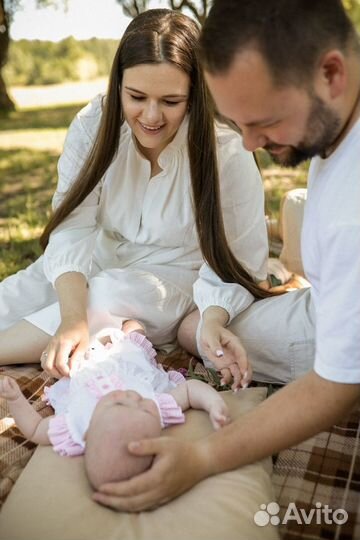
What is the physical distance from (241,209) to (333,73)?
115 cm

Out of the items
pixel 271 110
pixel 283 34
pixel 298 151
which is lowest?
pixel 298 151

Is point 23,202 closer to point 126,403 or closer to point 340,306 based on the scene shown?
point 126,403

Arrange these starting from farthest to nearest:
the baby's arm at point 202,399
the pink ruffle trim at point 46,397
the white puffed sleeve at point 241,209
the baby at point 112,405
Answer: the white puffed sleeve at point 241,209 → the pink ruffle trim at point 46,397 → the baby's arm at point 202,399 → the baby at point 112,405

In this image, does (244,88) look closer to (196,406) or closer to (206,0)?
(196,406)

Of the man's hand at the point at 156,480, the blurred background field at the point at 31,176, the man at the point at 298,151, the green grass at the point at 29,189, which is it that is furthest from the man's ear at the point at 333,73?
the blurred background field at the point at 31,176

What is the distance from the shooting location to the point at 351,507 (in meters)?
1.97

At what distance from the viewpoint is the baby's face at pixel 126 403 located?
1.92 m

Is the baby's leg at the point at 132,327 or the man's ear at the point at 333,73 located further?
the baby's leg at the point at 132,327

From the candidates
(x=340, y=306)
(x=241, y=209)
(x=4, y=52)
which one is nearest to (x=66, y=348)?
(x=241, y=209)

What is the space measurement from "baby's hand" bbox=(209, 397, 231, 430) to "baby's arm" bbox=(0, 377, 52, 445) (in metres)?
0.47

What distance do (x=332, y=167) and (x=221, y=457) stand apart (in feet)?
2.48

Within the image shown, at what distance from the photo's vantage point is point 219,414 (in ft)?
6.65

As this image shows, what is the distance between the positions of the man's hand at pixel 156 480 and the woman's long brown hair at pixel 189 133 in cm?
100

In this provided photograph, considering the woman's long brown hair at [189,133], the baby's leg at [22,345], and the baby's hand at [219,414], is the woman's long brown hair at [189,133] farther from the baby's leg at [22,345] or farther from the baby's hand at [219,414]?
the baby's hand at [219,414]
